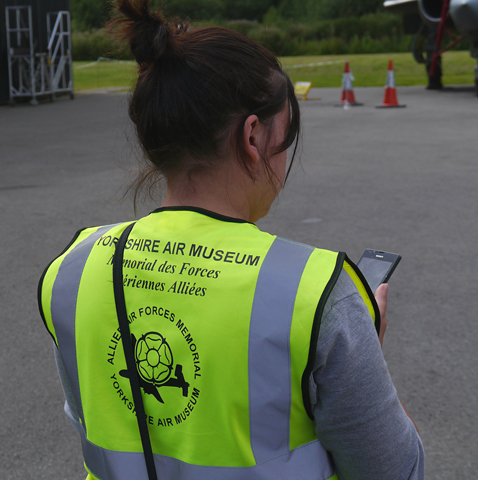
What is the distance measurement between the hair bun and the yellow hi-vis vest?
27cm

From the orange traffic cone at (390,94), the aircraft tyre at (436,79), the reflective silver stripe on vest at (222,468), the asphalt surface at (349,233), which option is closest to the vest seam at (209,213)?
the reflective silver stripe on vest at (222,468)

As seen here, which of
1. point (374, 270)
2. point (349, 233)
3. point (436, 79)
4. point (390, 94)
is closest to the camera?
point (374, 270)

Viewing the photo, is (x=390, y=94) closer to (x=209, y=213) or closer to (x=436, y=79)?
(x=436, y=79)

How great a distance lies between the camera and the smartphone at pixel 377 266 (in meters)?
1.54

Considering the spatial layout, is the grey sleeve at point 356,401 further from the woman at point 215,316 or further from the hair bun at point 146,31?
the hair bun at point 146,31

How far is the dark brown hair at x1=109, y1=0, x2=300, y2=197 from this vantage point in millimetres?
1040

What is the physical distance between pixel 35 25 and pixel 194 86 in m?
20.2

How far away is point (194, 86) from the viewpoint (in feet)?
3.40

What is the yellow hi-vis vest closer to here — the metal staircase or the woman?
the woman

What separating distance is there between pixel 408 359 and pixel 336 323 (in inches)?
97.1

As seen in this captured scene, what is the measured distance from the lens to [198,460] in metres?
1.02

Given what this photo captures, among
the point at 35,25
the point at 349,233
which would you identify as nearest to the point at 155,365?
the point at 349,233

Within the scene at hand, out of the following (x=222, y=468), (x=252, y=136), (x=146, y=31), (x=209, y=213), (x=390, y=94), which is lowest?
(x=390, y=94)

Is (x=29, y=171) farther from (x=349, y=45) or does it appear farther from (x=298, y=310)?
(x=349, y=45)
